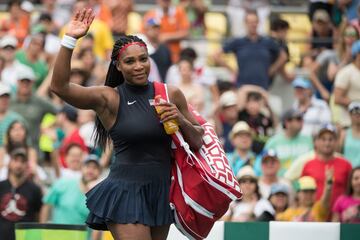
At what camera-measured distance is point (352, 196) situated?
11.3 m

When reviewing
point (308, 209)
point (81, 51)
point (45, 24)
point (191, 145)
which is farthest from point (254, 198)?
point (45, 24)

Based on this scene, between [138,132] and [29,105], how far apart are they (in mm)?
6940

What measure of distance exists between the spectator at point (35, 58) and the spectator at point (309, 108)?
3.34m

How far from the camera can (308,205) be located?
1146 centimetres

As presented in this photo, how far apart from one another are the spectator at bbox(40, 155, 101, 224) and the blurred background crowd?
13 mm

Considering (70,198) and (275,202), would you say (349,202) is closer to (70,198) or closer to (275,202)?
(275,202)

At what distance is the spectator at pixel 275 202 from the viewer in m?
11.3

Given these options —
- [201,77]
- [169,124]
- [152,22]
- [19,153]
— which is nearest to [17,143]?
[19,153]

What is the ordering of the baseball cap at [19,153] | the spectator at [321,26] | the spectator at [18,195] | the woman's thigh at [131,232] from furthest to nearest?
the spectator at [321,26] < the baseball cap at [19,153] < the spectator at [18,195] < the woman's thigh at [131,232]

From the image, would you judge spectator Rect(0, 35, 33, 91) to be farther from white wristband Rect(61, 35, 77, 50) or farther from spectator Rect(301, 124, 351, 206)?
white wristband Rect(61, 35, 77, 50)

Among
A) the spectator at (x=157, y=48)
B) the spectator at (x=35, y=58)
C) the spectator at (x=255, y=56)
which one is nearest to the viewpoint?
the spectator at (x=255, y=56)

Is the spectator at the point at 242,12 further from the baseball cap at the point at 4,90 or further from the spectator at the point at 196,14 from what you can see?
the baseball cap at the point at 4,90

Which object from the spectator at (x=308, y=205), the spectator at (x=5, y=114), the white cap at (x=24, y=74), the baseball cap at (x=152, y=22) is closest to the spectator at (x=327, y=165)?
the spectator at (x=308, y=205)

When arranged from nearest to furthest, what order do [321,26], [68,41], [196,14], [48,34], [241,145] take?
[68,41] → [241,145] → [48,34] → [321,26] → [196,14]
